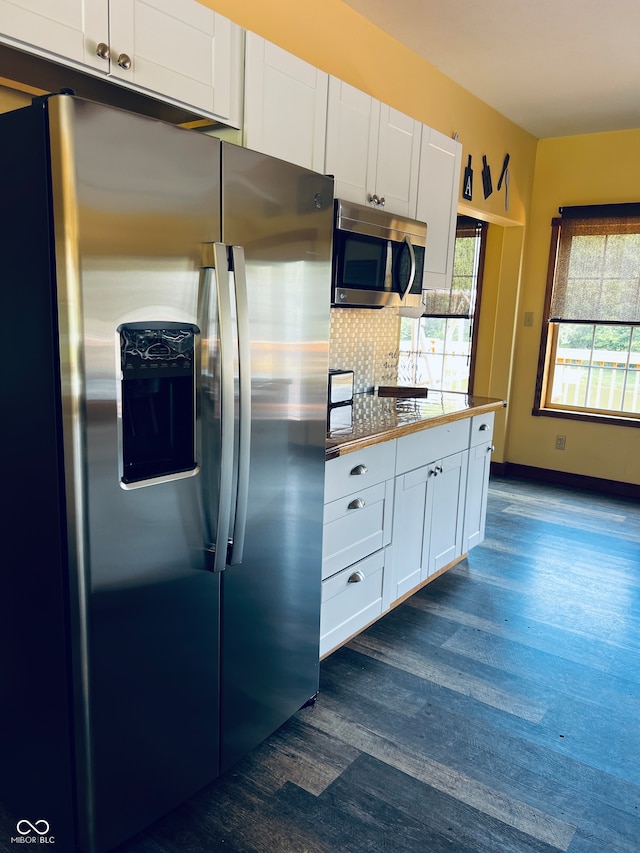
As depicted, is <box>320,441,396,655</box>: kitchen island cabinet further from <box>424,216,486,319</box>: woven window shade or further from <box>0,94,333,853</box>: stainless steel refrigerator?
<box>424,216,486,319</box>: woven window shade

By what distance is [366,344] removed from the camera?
345cm

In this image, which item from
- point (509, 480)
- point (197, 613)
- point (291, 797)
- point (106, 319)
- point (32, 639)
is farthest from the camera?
point (509, 480)

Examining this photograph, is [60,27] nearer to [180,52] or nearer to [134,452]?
[180,52]

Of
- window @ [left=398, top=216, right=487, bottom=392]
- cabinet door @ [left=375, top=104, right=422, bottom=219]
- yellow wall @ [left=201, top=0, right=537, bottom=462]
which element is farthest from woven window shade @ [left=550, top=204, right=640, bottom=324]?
cabinet door @ [left=375, top=104, right=422, bottom=219]

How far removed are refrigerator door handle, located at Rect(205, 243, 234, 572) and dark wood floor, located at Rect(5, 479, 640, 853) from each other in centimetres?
75

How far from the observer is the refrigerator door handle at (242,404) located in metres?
1.60

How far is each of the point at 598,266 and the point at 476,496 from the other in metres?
2.56

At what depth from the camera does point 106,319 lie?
1358 mm

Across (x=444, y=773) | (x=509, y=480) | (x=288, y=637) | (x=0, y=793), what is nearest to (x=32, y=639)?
(x=0, y=793)

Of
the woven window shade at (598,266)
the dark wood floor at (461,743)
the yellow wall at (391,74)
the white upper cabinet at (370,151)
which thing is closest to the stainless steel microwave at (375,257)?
the white upper cabinet at (370,151)

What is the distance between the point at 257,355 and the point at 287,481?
41 centimetres

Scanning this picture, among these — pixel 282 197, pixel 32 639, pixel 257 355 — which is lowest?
pixel 32 639

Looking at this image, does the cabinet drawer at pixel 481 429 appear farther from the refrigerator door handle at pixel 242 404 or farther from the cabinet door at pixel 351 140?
the refrigerator door handle at pixel 242 404

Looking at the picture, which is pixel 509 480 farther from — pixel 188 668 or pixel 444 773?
pixel 188 668
